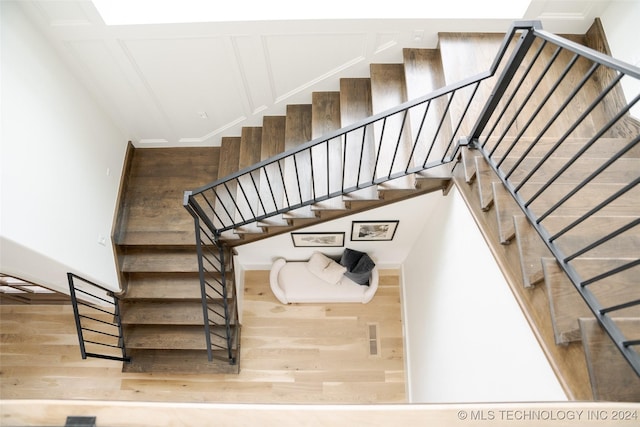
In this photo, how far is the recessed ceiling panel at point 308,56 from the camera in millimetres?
3061

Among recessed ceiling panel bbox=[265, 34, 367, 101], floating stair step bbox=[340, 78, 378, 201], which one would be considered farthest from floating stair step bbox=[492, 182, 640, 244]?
recessed ceiling panel bbox=[265, 34, 367, 101]

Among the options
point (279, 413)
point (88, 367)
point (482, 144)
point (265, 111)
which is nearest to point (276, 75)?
point (265, 111)

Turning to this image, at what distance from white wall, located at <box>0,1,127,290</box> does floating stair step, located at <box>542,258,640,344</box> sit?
10.1 ft

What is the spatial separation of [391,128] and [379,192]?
600 mm

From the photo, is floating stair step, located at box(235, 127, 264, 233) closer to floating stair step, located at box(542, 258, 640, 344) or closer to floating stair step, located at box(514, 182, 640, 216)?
floating stair step, located at box(514, 182, 640, 216)

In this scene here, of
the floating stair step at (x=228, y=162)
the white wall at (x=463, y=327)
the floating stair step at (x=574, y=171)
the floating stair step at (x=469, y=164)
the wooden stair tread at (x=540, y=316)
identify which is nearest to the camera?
the wooden stair tread at (x=540, y=316)

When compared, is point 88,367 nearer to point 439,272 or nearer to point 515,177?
point 439,272

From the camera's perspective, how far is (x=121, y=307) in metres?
3.79

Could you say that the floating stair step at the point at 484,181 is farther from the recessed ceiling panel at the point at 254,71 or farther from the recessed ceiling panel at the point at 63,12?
the recessed ceiling panel at the point at 63,12

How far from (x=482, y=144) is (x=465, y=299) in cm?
101

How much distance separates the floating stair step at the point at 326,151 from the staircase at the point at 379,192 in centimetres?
1

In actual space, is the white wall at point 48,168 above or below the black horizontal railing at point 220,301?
above

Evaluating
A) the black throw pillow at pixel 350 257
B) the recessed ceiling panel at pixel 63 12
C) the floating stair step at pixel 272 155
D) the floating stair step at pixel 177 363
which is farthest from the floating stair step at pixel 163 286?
the recessed ceiling panel at pixel 63 12

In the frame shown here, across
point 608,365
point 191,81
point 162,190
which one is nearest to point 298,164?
point 191,81
